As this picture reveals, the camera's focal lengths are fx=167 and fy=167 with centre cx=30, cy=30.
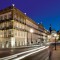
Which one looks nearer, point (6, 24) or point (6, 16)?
point (6, 24)

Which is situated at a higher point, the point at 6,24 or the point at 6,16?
the point at 6,16

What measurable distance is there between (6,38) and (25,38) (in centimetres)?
1364

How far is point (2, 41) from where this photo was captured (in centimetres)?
6109

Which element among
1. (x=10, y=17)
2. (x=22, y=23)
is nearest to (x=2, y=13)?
(x=10, y=17)

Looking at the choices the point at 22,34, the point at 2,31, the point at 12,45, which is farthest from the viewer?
the point at 22,34

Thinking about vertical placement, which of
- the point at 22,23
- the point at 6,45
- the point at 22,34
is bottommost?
the point at 6,45

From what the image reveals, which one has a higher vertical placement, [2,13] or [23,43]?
[2,13]

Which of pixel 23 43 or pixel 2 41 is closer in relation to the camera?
pixel 2 41

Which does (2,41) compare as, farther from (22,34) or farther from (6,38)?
(22,34)

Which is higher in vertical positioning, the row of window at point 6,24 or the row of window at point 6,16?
the row of window at point 6,16

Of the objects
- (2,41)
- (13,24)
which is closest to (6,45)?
(2,41)

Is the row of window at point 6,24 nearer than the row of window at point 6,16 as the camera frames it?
Yes

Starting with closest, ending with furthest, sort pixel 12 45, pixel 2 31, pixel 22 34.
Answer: pixel 12 45 < pixel 2 31 < pixel 22 34

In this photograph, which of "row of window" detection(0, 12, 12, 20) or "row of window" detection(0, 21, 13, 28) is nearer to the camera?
"row of window" detection(0, 21, 13, 28)
